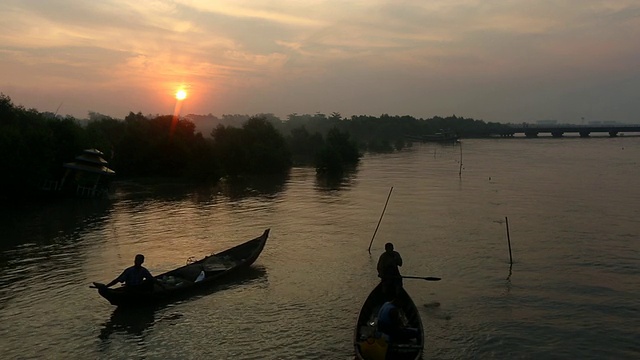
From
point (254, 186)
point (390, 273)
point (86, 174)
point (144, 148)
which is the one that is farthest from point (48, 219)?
point (144, 148)

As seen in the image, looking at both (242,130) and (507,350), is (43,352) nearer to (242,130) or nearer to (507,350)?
(507,350)

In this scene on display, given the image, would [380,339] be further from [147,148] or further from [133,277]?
[147,148]

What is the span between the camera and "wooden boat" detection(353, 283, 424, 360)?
38.6 feet

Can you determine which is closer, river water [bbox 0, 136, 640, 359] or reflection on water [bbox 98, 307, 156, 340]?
river water [bbox 0, 136, 640, 359]

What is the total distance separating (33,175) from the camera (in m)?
38.9

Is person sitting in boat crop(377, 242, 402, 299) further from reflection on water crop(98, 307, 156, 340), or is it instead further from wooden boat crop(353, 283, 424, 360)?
reflection on water crop(98, 307, 156, 340)

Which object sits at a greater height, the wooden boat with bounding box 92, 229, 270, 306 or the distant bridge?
the distant bridge

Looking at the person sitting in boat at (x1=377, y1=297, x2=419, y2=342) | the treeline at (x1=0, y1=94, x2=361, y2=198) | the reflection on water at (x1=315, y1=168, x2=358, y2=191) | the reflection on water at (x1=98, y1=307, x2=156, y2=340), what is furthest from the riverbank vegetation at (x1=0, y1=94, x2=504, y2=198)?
the person sitting in boat at (x1=377, y1=297, x2=419, y2=342)

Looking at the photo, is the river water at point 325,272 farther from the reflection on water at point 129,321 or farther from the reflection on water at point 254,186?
the reflection on water at point 254,186

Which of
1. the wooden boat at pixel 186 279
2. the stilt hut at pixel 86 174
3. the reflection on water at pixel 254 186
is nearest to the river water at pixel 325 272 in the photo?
the wooden boat at pixel 186 279

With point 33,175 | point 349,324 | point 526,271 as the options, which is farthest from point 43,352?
point 33,175

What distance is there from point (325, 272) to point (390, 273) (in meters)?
6.22

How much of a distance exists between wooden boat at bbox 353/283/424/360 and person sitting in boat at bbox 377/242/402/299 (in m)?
0.33

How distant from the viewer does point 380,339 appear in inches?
468
